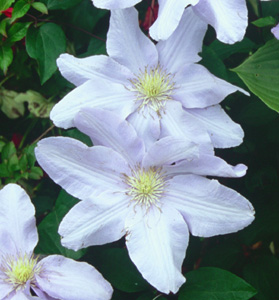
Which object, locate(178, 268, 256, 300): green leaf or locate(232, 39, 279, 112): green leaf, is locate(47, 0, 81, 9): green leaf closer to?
locate(232, 39, 279, 112): green leaf

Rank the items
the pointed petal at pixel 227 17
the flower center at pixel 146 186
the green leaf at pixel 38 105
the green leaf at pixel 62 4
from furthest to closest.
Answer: the green leaf at pixel 38 105 < the green leaf at pixel 62 4 < the flower center at pixel 146 186 < the pointed petal at pixel 227 17

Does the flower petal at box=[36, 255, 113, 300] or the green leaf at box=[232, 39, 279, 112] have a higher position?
the green leaf at box=[232, 39, 279, 112]

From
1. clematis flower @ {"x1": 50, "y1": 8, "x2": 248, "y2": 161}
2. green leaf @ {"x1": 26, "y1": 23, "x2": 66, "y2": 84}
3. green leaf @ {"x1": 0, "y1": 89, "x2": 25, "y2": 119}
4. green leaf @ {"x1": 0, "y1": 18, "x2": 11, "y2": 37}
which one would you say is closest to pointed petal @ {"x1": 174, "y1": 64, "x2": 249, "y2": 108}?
clematis flower @ {"x1": 50, "y1": 8, "x2": 248, "y2": 161}

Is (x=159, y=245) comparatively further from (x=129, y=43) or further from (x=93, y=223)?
(x=129, y=43)

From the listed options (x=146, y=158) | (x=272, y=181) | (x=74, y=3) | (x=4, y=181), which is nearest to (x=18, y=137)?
(x=4, y=181)

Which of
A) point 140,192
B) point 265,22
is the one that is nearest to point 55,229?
point 140,192

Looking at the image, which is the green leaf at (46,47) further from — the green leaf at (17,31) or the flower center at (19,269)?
the flower center at (19,269)

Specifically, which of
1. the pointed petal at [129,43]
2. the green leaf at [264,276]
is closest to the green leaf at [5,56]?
the pointed petal at [129,43]
